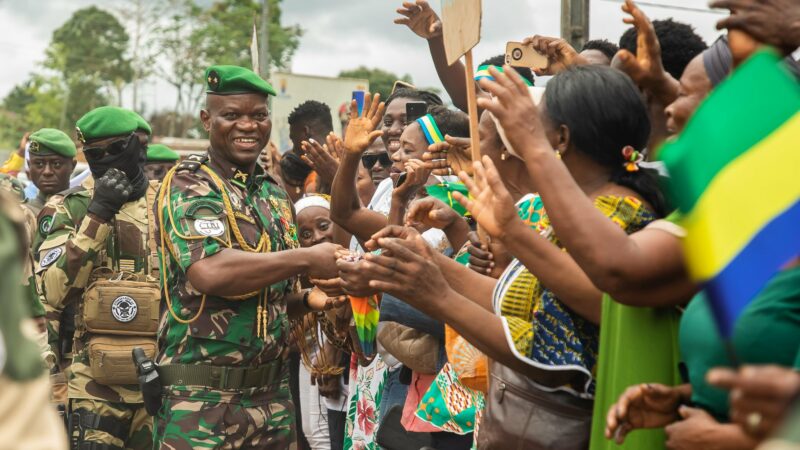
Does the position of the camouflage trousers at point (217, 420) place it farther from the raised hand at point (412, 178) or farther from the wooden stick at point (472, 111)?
the wooden stick at point (472, 111)

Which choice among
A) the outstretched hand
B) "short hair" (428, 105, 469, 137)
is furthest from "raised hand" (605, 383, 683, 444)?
"short hair" (428, 105, 469, 137)

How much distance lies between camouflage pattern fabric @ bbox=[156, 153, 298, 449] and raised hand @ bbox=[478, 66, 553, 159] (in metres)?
2.07

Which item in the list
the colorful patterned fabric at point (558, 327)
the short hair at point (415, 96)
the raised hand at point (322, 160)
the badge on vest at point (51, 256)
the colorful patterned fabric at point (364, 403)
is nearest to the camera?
the colorful patterned fabric at point (558, 327)

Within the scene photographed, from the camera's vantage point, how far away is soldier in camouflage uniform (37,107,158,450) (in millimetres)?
6422

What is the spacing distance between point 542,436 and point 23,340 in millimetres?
1802

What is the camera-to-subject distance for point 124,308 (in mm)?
6496

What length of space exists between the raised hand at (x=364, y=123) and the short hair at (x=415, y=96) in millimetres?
1430

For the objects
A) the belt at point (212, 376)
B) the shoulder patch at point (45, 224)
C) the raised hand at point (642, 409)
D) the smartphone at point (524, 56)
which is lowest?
the belt at point (212, 376)

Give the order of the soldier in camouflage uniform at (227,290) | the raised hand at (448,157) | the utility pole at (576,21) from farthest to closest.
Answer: the utility pole at (576,21)
the raised hand at (448,157)
the soldier in camouflage uniform at (227,290)

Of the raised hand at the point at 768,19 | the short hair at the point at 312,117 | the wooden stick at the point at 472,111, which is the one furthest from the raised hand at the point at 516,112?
the short hair at the point at 312,117

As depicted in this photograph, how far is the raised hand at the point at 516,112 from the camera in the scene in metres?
2.99

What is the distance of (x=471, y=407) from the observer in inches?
184

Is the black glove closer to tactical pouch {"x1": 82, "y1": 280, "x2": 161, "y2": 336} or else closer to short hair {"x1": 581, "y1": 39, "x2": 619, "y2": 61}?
tactical pouch {"x1": 82, "y1": 280, "x2": 161, "y2": 336}

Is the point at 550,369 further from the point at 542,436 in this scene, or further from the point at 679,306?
the point at 679,306
